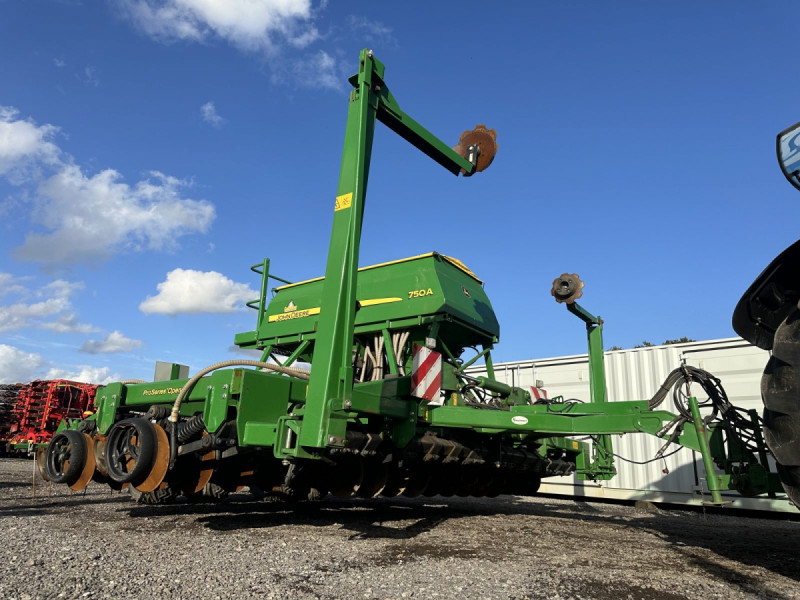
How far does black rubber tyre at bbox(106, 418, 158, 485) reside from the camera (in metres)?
4.79

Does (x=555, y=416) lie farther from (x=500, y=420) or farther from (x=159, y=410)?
(x=159, y=410)

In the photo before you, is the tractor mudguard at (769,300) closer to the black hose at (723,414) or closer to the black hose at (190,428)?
the black hose at (723,414)

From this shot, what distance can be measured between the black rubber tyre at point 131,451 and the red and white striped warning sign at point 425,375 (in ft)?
7.57

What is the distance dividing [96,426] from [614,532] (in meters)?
5.60

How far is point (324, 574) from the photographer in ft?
11.7

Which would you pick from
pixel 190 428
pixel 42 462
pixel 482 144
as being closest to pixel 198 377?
pixel 190 428

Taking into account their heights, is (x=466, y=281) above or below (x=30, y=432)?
above

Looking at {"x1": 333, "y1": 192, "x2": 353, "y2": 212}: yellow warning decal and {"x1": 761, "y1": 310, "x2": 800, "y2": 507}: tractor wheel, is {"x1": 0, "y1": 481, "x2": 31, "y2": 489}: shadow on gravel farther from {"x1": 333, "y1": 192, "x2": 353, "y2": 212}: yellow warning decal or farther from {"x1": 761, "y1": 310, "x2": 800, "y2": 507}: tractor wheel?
{"x1": 761, "y1": 310, "x2": 800, "y2": 507}: tractor wheel

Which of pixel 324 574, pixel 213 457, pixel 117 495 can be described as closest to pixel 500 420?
pixel 324 574

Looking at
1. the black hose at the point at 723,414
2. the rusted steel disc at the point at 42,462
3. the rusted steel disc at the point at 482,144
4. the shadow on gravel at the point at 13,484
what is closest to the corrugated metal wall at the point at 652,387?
the black hose at the point at 723,414

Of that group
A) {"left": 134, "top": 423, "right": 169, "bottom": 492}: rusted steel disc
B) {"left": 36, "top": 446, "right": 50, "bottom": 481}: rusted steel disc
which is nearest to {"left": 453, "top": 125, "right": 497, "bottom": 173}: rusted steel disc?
{"left": 134, "top": 423, "right": 169, "bottom": 492}: rusted steel disc

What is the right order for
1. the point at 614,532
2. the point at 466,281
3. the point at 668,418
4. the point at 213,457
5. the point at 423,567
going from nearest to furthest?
the point at 423,567
the point at 668,418
the point at 213,457
the point at 614,532
the point at 466,281

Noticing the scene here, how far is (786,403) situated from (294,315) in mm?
5773

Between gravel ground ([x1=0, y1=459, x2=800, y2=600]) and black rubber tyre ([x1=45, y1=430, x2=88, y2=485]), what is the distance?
1.34 ft
